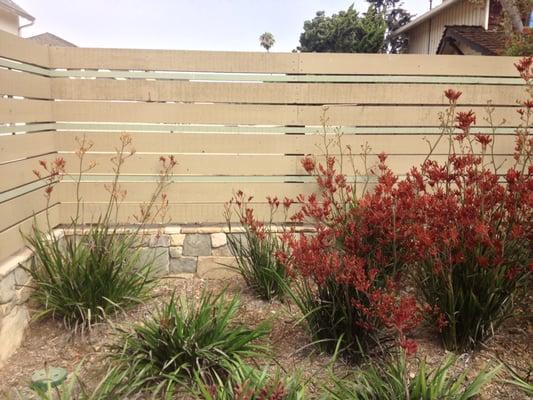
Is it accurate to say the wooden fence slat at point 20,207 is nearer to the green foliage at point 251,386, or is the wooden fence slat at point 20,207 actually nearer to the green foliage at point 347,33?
the green foliage at point 251,386

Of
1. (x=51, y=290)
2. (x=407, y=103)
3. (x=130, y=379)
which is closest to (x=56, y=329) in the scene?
(x=51, y=290)

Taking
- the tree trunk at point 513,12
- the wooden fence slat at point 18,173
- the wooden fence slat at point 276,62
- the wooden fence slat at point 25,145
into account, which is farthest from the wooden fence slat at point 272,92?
the tree trunk at point 513,12

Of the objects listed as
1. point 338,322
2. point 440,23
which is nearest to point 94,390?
point 338,322

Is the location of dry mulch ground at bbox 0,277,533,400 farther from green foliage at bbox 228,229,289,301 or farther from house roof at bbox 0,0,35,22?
house roof at bbox 0,0,35,22

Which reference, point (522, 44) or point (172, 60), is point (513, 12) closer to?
point (522, 44)

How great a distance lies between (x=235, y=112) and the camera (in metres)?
4.05

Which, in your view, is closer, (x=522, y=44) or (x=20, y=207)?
(x=20, y=207)

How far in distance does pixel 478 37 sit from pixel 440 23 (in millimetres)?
4786

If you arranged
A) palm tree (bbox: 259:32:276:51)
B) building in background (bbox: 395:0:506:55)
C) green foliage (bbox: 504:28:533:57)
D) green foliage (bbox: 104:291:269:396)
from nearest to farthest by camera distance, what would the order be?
green foliage (bbox: 104:291:269:396), green foliage (bbox: 504:28:533:57), building in background (bbox: 395:0:506:55), palm tree (bbox: 259:32:276:51)

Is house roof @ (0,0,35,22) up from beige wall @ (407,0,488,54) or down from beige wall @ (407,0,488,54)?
down

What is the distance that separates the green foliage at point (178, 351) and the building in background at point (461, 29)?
594 centimetres

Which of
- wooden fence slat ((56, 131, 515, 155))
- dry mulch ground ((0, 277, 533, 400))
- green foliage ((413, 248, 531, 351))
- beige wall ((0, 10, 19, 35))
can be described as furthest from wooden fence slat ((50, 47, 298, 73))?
beige wall ((0, 10, 19, 35))

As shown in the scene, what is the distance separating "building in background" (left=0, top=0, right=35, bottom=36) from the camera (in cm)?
982

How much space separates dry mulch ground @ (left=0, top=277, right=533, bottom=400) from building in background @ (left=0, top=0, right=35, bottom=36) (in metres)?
8.68
